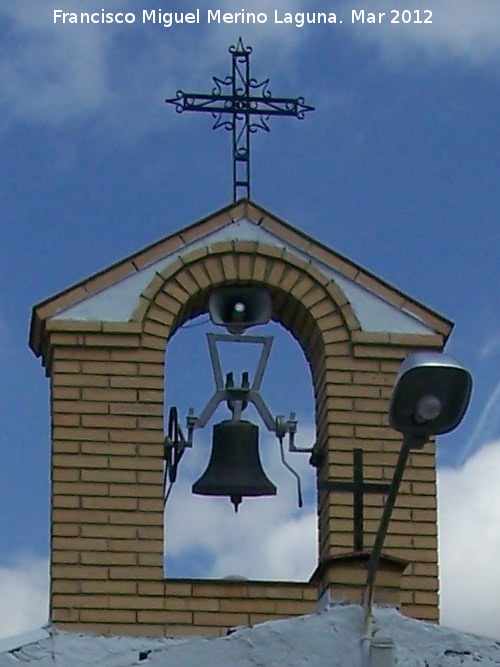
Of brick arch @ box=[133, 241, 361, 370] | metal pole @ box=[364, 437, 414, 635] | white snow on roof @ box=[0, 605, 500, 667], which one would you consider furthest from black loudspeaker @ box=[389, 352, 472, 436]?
brick arch @ box=[133, 241, 361, 370]

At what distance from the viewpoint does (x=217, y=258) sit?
12.9 metres

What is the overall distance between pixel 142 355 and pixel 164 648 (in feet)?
5.76

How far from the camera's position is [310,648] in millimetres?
11414

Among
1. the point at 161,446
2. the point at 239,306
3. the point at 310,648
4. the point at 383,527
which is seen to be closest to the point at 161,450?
the point at 161,446

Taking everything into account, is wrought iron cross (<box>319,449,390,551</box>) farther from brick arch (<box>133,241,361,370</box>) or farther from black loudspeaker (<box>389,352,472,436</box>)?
black loudspeaker (<box>389,352,472,436</box>)

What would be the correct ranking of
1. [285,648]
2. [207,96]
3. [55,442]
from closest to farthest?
[285,648] < [55,442] < [207,96]

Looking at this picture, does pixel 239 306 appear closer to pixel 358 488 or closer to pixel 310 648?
pixel 358 488

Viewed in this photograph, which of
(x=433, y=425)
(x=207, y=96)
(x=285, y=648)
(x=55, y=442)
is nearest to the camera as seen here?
(x=433, y=425)

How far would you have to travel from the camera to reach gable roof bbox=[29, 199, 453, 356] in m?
12.6

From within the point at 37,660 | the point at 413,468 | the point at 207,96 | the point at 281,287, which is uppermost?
the point at 207,96

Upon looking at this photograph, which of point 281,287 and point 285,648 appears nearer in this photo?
point 285,648

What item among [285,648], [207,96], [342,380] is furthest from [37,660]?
[207,96]

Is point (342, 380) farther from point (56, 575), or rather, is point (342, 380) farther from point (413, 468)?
point (56, 575)

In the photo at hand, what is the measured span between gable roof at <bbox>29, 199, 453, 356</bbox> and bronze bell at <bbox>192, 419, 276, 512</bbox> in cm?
91
